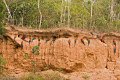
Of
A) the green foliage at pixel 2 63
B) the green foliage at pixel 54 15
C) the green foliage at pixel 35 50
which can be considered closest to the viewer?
the green foliage at pixel 2 63

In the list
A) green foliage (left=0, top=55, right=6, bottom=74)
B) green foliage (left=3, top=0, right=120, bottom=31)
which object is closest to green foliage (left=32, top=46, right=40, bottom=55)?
green foliage (left=0, top=55, right=6, bottom=74)

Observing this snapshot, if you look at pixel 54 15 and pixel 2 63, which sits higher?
pixel 54 15

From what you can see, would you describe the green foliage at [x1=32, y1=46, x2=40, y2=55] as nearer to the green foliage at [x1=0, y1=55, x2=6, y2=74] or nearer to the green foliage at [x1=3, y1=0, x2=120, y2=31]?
the green foliage at [x1=0, y1=55, x2=6, y2=74]

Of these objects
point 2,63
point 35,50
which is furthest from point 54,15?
point 2,63

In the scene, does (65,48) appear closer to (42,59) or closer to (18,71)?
(42,59)

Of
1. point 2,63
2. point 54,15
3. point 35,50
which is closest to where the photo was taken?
point 2,63

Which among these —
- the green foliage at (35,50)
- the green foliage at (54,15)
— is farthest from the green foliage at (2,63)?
the green foliage at (54,15)

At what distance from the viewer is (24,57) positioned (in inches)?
1057

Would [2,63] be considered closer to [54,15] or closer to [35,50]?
[35,50]

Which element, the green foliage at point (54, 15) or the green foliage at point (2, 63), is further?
the green foliage at point (54, 15)

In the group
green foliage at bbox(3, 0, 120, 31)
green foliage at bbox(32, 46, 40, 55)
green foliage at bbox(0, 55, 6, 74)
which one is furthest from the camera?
green foliage at bbox(3, 0, 120, 31)

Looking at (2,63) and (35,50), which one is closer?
(2,63)

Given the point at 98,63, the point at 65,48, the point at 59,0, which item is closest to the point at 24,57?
the point at 65,48

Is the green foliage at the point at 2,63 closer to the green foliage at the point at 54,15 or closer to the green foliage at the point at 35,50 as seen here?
the green foliage at the point at 35,50
